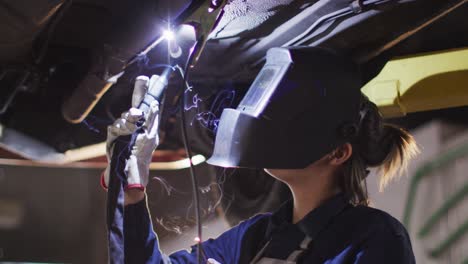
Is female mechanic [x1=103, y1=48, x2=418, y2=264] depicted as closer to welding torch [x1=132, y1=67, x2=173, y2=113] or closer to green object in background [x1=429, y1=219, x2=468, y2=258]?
welding torch [x1=132, y1=67, x2=173, y2=113]

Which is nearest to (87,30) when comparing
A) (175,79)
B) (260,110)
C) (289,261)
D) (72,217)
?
(175,79)

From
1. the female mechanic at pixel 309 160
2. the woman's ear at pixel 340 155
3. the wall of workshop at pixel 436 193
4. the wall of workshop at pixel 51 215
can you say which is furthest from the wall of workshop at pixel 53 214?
the woman's ear at pixel 340 155

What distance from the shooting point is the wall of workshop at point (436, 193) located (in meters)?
1.88

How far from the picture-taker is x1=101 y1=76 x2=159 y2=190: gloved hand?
140 centimetres

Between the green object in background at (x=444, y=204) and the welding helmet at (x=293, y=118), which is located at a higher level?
the welding helmet at (x=293, y=118)

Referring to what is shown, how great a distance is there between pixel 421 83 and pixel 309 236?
76cm

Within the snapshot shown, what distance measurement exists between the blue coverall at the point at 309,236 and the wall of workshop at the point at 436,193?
65cm

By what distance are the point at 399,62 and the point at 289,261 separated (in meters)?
0.89

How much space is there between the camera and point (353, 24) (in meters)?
1.68

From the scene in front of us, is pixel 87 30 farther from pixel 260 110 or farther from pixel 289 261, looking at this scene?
pixel 289 261

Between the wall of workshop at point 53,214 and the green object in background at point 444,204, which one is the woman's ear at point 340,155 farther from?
the wall of workshop at point 53,214

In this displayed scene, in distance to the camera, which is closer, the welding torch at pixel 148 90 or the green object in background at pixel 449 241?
the welding torch at pixel 148 90

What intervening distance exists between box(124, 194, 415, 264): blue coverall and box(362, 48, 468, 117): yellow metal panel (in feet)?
2.12

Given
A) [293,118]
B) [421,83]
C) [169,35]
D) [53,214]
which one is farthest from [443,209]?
[53,214]
